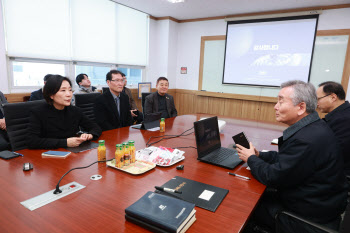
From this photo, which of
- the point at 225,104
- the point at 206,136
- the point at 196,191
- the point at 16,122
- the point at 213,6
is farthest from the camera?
the point at 225,104

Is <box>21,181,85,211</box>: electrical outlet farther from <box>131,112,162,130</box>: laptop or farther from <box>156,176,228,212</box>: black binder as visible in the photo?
<box>131,112,162,130</box>: laptop

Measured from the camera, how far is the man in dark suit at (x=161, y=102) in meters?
3.65

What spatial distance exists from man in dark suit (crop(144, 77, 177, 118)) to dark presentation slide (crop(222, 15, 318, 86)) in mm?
2280

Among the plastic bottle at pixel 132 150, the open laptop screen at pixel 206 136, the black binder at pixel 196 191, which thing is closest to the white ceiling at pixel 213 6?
the open laptop screen at pixel 206 136

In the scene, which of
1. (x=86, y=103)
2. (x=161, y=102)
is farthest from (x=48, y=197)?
(x=161, y=102)

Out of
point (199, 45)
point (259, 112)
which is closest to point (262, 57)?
point (259, 112)

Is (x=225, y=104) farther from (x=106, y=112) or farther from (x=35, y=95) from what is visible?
(x=35, y=95)

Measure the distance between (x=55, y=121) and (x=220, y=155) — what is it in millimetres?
1392

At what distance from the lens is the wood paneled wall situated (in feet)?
16.7

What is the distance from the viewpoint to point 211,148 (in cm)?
174

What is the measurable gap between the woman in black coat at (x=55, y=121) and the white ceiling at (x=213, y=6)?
3371 millimetres

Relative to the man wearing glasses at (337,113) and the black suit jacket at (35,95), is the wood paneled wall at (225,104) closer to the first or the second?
the black suit jacket at (35,95)

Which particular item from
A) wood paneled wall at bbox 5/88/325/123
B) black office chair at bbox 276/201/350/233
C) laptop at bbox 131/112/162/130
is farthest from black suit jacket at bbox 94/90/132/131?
wood paneled wall at bbox 5/88/325/123

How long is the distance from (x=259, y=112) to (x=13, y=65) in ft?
16.0
